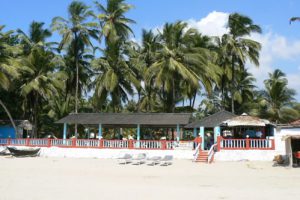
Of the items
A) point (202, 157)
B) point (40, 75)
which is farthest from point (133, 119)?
point (40, 75)

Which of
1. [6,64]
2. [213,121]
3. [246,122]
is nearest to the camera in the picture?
[246,122]

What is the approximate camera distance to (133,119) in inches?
1105

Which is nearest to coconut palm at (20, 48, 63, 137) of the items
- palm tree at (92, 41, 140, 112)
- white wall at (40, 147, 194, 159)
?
palm tree at (92, 41, 140, 112)

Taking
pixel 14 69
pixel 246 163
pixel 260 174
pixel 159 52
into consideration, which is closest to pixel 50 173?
pixel 260 174

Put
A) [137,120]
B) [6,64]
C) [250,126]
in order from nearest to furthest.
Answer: [250,126] → [137,120] → [6,64]

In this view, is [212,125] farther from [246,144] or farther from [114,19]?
[114,19]

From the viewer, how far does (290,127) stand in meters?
22.0

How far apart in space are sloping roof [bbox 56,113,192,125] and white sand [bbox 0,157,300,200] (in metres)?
6.84

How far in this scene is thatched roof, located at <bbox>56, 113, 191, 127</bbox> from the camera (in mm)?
26962

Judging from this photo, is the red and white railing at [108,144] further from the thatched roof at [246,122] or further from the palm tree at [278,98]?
the palm tree at [278,98]

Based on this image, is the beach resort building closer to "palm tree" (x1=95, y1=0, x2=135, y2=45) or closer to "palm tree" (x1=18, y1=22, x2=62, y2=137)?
"palm tree" (x1=18, y1=22, x2=62, y2=137)

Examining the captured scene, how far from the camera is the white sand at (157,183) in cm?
1141

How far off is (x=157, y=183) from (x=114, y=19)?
78.6 ft

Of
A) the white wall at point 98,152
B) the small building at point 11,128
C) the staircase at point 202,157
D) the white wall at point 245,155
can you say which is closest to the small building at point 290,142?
the white wall at point 245,155
